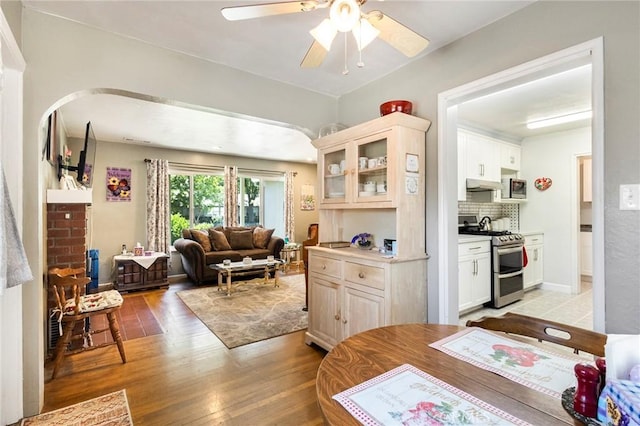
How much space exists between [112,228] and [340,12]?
18.3ft

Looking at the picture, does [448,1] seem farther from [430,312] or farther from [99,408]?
[99,408]

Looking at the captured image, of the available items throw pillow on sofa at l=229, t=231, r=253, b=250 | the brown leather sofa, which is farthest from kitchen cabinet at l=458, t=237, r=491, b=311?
throw pillow on sofa at l=229, t=231, r=253, b=250

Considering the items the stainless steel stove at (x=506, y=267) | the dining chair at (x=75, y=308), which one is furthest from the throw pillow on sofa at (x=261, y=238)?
the stainless steel stove at (x=506, y=267)

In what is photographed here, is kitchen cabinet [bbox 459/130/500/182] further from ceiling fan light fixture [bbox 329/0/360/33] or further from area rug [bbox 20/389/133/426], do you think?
area rug [bbox 20/389/133/426]

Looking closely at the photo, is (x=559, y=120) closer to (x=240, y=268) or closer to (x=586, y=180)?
(x=586, y=180)

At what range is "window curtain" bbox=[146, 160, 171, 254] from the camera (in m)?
5.54

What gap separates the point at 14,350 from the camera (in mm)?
1771

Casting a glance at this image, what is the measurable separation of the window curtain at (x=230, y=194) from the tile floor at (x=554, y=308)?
476cm

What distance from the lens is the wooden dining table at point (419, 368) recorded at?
2.43 ft

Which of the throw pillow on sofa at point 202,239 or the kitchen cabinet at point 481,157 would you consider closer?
the kitchen cabinet at point 481,157

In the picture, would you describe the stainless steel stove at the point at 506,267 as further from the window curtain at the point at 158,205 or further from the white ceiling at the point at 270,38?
the window curtain at the point at 158,205

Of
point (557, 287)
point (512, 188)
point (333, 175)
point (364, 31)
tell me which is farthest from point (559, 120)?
point (364, 31)

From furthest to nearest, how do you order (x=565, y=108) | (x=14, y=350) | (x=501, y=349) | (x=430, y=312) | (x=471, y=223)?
1. (x=471, y=223)
2. (x=565, y=108)
3. (x=430, y=312)
4. (x=14, y=350)
5. (x=501, y=349)

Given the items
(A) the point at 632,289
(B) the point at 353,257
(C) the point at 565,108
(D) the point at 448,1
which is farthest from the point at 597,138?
(C) the point at 565,108
